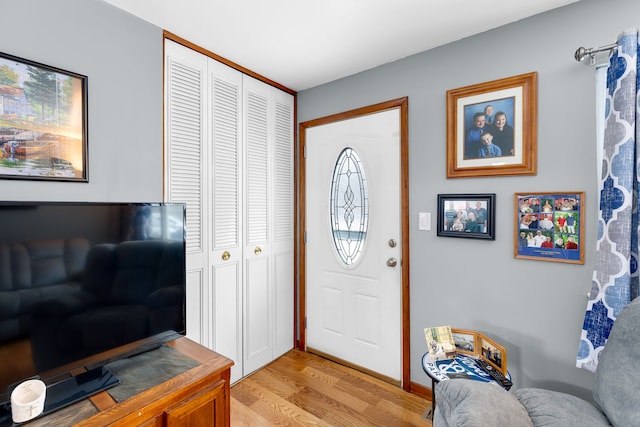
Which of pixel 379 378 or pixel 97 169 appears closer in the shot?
pixel 97 169

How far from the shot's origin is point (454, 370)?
1660 mm

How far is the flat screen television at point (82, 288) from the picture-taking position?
3.60 ft

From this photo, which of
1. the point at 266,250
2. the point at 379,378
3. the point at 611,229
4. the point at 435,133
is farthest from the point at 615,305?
the point at 266,250

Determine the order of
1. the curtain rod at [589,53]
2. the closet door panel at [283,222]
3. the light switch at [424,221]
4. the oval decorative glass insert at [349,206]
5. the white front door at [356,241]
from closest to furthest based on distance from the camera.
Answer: the curtain rod at [589,53] → the light switch at [424,221] → the white front door at [356,241] → the oval decorative glass insert at [349,206] → the closet door panel at [283,222]

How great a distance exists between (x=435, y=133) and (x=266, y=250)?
5.17 ft

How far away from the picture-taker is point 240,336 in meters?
2.39

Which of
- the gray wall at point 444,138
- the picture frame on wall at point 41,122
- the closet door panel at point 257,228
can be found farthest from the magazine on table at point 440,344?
the picture frame on wall at point 41,122

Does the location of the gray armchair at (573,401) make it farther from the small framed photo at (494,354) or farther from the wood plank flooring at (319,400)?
the wood plank flooring at (319,400)

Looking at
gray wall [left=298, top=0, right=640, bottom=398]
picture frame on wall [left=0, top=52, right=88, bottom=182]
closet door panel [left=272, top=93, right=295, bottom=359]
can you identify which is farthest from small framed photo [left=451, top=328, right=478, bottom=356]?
→ picture frame on wall [left=0, top=52, right=88, bottom=182]

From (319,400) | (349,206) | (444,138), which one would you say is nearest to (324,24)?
(444,138)

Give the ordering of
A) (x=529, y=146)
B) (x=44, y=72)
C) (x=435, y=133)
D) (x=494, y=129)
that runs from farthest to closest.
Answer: (x=435, y=133)
(x=494, y=129)
(x=529, y=146)
(x=44, y=72)

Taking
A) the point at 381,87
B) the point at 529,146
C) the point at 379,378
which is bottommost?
the point at 379,378

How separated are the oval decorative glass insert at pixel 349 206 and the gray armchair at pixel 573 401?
4.37ft

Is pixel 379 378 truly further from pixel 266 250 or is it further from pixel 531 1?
pixel 531 1
